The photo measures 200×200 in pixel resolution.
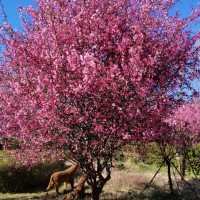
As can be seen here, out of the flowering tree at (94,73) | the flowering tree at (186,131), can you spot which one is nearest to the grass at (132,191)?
the flowering tree at (186,131)

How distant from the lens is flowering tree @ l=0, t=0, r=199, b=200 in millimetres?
6074

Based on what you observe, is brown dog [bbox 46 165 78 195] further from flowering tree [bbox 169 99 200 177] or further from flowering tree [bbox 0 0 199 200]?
flowering tree [bbox 169 99 200 177]

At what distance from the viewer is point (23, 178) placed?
13188 mm

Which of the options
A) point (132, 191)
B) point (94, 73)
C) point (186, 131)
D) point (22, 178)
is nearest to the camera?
point (94, 73)

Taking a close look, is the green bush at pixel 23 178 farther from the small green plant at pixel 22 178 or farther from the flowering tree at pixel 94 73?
the flowering tree at pixel 94 73

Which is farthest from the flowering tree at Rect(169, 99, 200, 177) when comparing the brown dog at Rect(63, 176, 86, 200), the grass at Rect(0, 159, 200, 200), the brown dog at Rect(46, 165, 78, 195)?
the brown dog at Rect(46, 165, 78, 195)

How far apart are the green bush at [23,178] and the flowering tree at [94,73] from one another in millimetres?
5204

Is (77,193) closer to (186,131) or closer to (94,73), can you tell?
(94,73)

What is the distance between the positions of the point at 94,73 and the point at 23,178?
898cm

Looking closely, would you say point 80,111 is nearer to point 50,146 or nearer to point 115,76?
point 115,76

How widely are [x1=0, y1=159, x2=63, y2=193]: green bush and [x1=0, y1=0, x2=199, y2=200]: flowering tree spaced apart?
520 centimetres

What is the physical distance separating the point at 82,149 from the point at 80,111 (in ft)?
4.77

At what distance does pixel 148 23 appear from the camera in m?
7.34

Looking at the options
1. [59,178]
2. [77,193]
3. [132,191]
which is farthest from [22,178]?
[132,191]
